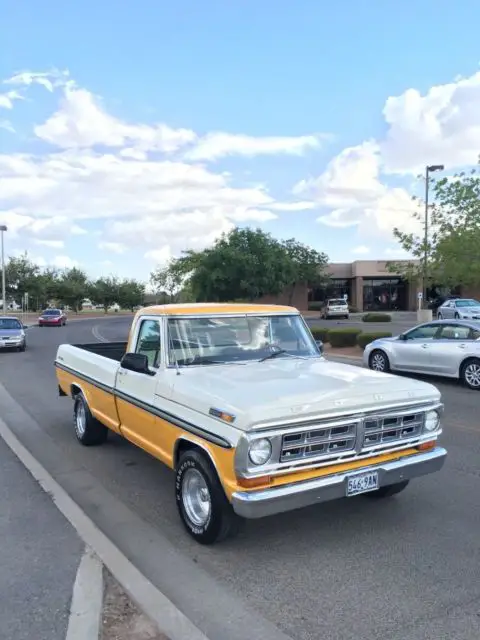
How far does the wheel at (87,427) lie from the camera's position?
7164mm

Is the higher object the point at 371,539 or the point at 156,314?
the point at 156,314

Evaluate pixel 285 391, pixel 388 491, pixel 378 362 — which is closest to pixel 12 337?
pixel 378 362

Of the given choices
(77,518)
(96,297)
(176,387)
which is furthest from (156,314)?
(96,297)

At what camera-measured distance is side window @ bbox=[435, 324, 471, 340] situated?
12438mm

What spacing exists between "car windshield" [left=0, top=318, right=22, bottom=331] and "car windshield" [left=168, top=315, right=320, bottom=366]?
61.4ft

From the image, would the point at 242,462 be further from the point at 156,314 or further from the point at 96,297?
the point at 96,297

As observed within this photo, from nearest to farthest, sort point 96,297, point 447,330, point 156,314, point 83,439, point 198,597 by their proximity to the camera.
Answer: point 198,597, point 156,314, point 83,439, point 447,330, point 96,297

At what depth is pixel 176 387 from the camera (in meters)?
4.66

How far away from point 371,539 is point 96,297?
298 feet

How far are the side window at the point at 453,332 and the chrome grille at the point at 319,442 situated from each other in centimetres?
A: 921

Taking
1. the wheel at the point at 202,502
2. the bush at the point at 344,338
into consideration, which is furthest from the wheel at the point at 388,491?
the bush at the point at 344,338

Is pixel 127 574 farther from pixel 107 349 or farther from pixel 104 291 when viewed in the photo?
pixel 104 291

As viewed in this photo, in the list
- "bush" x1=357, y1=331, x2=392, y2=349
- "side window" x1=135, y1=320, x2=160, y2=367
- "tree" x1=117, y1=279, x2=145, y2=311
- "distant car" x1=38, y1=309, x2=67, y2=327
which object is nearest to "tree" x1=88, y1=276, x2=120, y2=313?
"tree" x1=117, y1=279, x2=145, y2=311

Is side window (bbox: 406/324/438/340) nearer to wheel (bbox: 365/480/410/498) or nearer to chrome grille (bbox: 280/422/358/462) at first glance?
wheel (bbox: 365/480/410/498)
